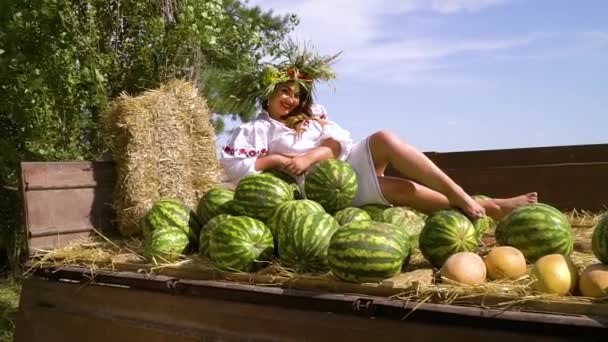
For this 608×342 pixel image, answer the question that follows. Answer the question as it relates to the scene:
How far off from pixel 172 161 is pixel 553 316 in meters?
3.51

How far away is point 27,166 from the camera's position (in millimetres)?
3682

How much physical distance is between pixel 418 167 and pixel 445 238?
112cm

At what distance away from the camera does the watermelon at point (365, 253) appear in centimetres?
250

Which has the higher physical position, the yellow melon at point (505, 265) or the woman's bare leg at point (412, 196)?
the woman's bare leg at point (412, 196)

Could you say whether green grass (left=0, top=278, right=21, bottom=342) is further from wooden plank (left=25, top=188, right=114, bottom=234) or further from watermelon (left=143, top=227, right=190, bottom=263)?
watermelon (left=143, top=227, right=190, bottom=263)

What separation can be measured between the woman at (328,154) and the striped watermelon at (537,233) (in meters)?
0.72

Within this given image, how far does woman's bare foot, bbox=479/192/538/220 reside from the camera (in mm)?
3920

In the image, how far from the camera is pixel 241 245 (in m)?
2.96

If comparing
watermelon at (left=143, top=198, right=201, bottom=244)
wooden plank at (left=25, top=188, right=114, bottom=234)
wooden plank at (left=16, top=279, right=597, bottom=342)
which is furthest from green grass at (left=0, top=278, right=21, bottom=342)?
watermelon at (left=143, top=198, right=201, bottom=244)

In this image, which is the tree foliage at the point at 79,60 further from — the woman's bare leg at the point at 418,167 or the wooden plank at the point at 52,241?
the woman's bare leg at the point at 418,167

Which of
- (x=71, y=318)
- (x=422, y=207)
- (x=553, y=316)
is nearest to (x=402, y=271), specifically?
(x=553, y=316)

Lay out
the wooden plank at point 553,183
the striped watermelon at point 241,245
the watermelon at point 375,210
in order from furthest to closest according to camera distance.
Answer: the wooden plank at point 553,183 → the watermelon at point 375,210 → the striped watermelon at point 241,245

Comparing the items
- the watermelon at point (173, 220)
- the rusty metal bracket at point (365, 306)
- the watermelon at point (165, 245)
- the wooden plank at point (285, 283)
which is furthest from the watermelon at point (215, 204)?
the rusty metal bracket at point (365, 306)

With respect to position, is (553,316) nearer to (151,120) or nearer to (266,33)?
(151,120)
